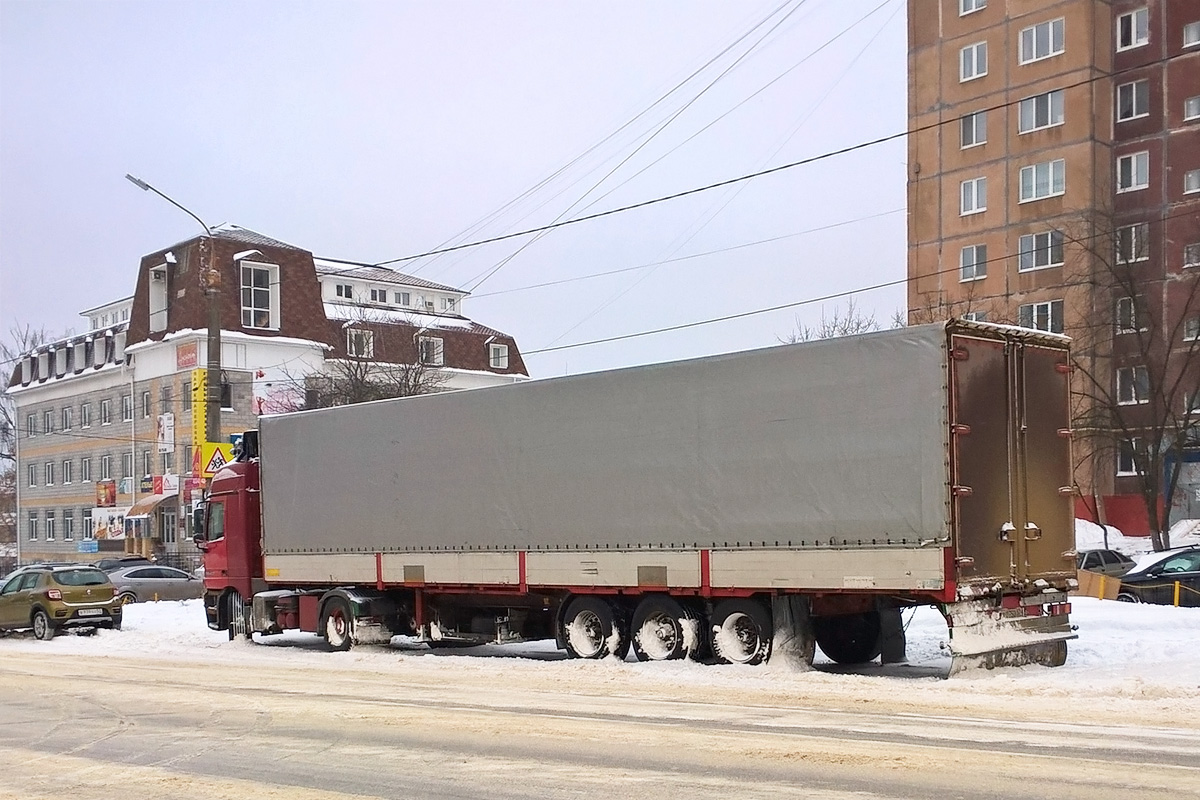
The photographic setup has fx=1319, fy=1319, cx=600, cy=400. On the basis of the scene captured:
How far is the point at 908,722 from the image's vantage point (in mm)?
11211

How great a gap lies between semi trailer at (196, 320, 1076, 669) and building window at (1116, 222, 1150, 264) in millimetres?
38673

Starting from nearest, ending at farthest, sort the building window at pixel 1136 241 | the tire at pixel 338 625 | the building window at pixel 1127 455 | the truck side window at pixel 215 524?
the tire at pixel 338 625, the truck side window at pixel 215 524, the building window at pixel 1127 455, the building window at pixel 1136 241

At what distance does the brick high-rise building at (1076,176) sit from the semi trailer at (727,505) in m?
37.1

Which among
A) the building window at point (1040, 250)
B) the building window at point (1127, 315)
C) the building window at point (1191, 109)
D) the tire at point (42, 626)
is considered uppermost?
the building window at point (1191, 109)

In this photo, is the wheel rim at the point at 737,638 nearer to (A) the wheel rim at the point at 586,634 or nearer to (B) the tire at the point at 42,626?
(A) the wheel rim at the point at 586,634

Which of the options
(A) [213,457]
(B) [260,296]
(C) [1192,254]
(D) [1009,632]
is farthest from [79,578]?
(C) [1192,254]

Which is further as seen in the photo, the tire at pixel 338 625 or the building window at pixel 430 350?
the building window at pixel 430 350

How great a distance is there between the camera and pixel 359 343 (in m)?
61.0

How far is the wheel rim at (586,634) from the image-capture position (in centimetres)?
1709

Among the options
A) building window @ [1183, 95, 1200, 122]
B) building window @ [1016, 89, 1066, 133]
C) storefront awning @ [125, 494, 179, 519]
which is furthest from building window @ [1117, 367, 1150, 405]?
storefront awning @ [125, 494, 179, 519]

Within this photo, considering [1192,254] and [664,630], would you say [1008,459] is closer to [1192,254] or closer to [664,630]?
[664,630]

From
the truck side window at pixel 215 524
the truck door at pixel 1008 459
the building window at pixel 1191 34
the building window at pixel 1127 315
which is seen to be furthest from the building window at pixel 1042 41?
the truck door at pixel 1008 459

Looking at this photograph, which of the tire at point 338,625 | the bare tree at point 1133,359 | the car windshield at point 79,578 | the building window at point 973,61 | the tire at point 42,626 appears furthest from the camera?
the building window at point 973,61

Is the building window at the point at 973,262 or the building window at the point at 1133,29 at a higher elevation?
the building window at the point at 1133,29
